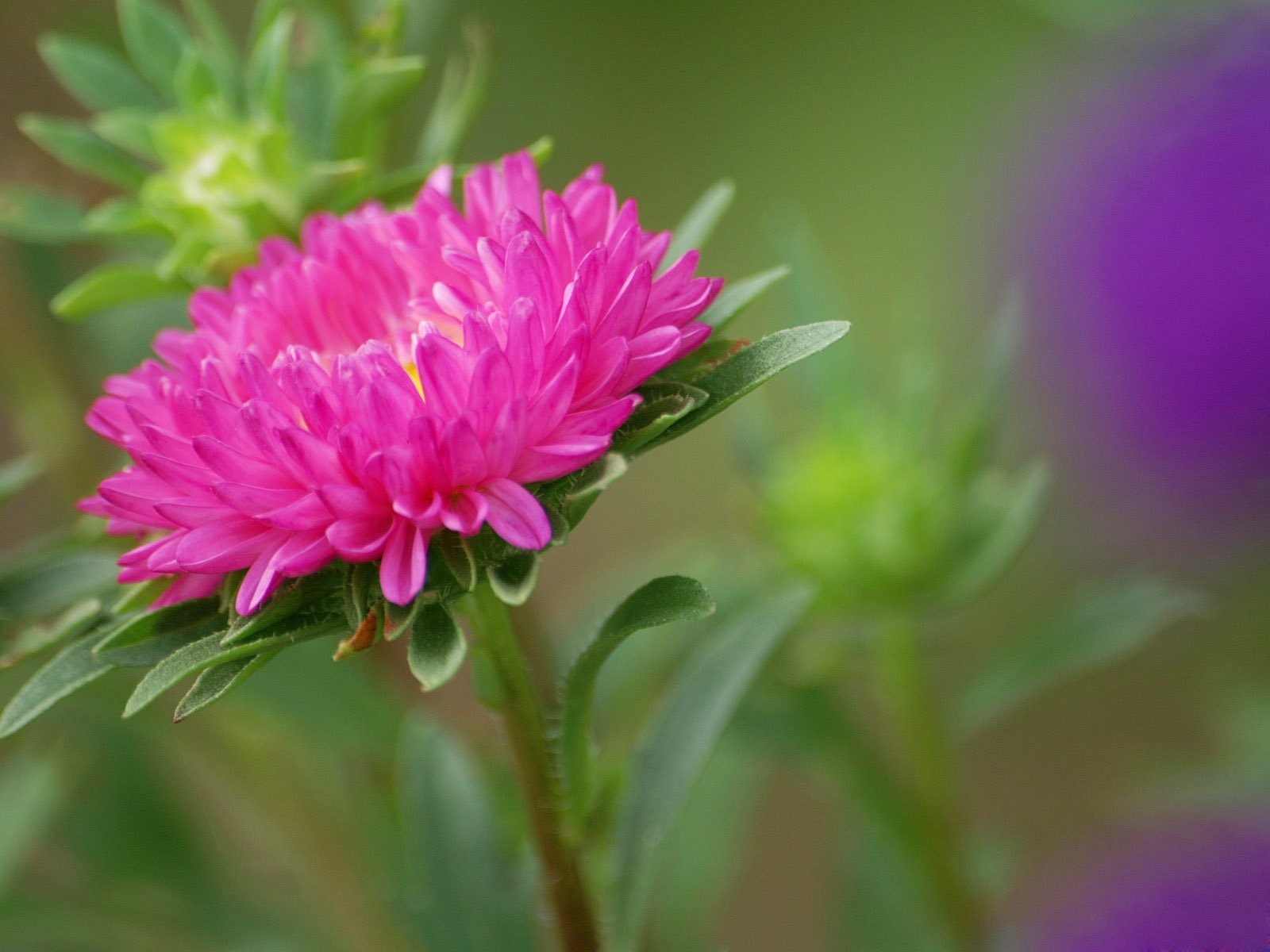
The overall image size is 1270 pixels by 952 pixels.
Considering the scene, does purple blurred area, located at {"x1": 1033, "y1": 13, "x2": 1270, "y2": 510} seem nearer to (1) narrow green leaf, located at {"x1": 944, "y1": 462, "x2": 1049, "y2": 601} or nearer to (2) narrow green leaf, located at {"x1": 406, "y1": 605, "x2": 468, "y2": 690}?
(1) narrow green leaf, located at {"x1": 944, "y1": 462, "x2": 1049, "y2": 601}

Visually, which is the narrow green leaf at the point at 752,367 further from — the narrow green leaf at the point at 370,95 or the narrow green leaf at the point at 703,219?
the narrow green leaf at the point at 370,95

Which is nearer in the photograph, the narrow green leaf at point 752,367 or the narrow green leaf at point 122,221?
the narrow green leaf at point 752,367

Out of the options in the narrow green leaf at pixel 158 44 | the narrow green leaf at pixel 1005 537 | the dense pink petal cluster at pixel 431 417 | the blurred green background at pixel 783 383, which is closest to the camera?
the dense pink petal cluster at pixel 431 417

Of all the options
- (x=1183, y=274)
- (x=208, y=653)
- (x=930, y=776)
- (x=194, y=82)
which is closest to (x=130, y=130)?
(x=194, y=82)

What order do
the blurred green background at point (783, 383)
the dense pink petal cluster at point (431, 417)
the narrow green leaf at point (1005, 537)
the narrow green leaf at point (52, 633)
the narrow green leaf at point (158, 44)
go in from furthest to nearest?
the blurred green background at point (783, 383)
the narrow green leaf at point (1005, 537)
the narrow green leaf at point (158, 44)
the narrow green leaf at point (52, 633)
the dense pink petal cluster at point (431, 417)

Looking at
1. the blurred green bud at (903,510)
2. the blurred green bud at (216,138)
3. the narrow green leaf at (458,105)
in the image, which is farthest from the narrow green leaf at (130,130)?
the blurred green bud at (903,510)

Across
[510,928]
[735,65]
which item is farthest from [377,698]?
[735,65]
